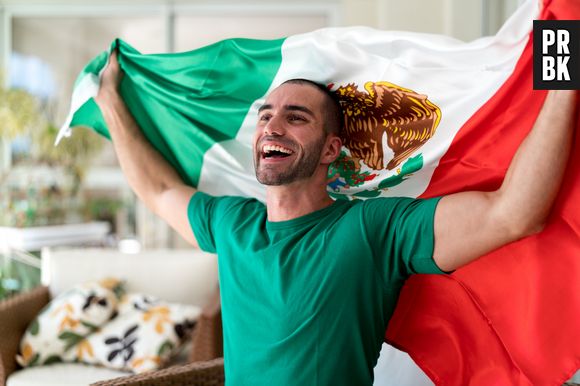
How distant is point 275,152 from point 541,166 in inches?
24.7

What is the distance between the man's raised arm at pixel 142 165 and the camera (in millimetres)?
1786

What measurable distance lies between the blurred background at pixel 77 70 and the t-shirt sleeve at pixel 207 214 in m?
2.90

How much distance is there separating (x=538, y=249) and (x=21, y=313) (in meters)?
2.32

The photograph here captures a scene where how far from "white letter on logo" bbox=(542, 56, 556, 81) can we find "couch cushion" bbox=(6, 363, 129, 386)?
2061mm

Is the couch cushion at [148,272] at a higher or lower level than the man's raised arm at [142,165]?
lower

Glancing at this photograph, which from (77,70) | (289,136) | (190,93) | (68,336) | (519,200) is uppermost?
(77,70)

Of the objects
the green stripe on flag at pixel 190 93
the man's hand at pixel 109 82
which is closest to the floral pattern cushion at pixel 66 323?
the green stripe on flag at pixel 190 93

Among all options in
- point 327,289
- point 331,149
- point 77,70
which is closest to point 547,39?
point 331,149

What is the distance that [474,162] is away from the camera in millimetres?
1435

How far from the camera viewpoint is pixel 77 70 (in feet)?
16.2

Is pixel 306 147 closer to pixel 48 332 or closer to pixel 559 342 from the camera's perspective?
pixel 559 342

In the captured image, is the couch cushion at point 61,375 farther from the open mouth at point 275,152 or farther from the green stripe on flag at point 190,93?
the open mouth at point 275,152

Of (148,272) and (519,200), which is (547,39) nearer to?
(519,200)

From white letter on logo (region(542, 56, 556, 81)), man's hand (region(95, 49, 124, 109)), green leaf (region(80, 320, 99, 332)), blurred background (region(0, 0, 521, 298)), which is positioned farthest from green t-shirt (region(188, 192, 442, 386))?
blurred background (region(0, 0, 521, 298))
